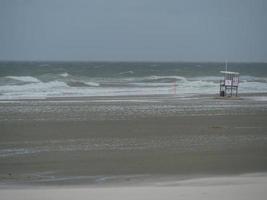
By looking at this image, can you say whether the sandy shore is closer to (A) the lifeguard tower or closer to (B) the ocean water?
(B) the ocean water

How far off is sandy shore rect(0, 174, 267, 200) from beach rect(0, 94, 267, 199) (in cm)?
2

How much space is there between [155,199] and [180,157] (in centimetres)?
462

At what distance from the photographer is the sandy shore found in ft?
27.1

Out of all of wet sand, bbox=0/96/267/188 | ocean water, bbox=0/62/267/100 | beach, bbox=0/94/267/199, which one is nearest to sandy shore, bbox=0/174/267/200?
beach, bbox=0/94/267/199

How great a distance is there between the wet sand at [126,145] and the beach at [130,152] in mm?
18

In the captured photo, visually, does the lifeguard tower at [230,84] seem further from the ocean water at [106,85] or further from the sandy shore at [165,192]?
the sandy shore at [165,192]

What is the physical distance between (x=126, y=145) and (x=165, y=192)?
5908 millimetres

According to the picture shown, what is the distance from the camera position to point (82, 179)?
10359mm

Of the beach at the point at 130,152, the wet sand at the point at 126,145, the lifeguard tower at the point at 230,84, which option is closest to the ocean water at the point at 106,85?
the lifeguard tower at the point at 230,84

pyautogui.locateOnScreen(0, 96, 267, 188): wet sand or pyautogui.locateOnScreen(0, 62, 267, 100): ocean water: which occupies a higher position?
pyautogui.locateOnScreen(0, 96, 267, 188): wet sand

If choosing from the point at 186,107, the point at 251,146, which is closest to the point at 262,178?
the point at 251,146

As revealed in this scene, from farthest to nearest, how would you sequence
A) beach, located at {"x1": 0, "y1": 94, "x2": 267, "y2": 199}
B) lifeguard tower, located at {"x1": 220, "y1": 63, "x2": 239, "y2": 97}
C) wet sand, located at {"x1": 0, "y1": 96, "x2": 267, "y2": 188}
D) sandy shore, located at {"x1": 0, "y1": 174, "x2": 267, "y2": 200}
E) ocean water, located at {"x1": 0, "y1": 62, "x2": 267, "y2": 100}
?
ocean water, located at {"x1": 0, "y1": 62, "x2": 267, "y2": 100} < lifeguard tower, located at {"x1": 220, "y1": 63, "x2": 239, "y2": 97} < wet sand, located at {"x1": 0, "y1": 96, "x2": 267, "y2": 188} < beach, located at {"x1": 0, "y1": 94, "x2": 267, "y2": 199} < sandy shore, located at {"x1": 0, "y1": 174, "x2": 267, "y2": 200}

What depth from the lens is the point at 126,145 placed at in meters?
14.5

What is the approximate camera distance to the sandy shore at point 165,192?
8.27 metres
